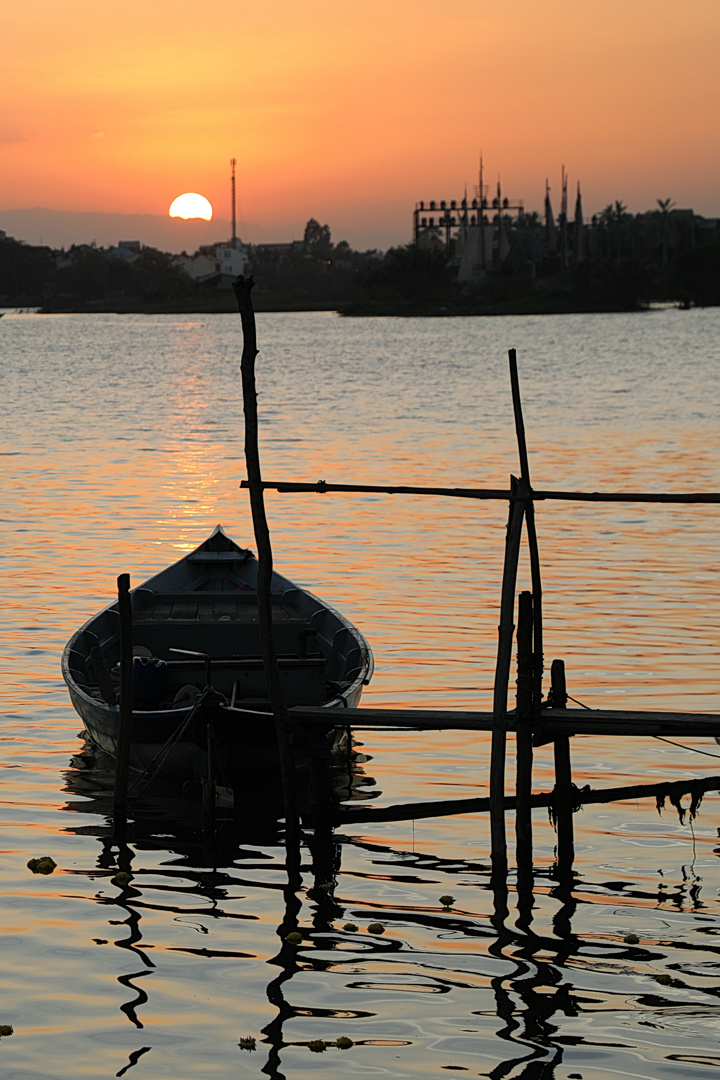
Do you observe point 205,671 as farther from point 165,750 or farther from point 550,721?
point 550,721

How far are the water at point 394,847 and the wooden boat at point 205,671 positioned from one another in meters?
0.64

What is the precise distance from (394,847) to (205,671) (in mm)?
2312

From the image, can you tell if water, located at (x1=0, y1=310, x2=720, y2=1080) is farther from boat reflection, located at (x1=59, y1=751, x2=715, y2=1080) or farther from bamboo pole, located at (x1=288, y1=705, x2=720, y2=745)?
bamboo pole, located at (x1=288, y1=705, x2=720, y2=745)

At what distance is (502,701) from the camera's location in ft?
32.5

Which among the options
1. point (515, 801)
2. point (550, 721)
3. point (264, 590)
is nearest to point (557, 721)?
point (550, 721)

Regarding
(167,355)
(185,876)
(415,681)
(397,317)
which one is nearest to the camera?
(185,876)

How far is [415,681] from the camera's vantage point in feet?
51.3

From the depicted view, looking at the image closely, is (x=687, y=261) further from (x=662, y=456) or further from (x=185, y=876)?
(x=185, y=876)

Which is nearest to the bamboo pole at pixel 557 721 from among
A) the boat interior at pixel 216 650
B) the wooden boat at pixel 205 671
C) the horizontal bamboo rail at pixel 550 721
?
the horizontal bamboo rail at pixel 550 721

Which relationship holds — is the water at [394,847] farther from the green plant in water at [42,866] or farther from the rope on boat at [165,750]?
the rope on boat at [165,750]

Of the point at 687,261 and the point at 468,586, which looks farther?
the point at 687,261

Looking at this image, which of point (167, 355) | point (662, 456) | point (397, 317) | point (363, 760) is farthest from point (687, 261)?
point (363, 760)

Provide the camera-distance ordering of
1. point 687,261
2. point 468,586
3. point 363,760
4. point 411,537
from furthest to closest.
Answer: point 687,261 → point 411,537 → point 468,586 → point 363,760

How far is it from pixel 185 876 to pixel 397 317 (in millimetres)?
184540
